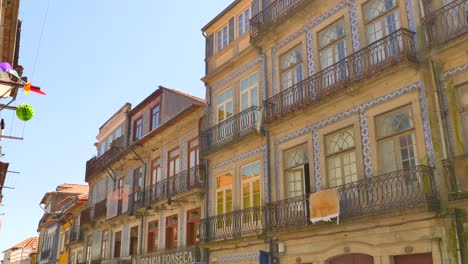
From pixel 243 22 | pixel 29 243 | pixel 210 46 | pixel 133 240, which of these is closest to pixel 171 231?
pixel 133 240

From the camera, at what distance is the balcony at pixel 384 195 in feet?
33.7

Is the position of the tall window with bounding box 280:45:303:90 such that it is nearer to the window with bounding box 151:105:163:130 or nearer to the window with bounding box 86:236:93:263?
the window with bounding box 151:105:163:130

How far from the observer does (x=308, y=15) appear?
1456 centimetres

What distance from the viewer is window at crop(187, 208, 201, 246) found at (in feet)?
61.3

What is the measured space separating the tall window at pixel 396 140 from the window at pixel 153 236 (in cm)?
1215

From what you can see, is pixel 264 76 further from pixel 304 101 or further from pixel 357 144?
pixel 357 144

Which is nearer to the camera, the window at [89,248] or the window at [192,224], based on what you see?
the window at [192,224]

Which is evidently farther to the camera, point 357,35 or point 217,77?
point 217,77

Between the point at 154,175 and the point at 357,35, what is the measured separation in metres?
12.4

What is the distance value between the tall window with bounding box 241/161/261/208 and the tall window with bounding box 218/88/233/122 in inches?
92.5

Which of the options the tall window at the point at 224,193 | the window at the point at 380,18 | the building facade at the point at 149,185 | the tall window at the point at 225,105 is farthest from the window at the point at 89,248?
the window at the point at 380,18

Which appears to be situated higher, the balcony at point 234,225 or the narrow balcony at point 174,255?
the balcony at point 234,225

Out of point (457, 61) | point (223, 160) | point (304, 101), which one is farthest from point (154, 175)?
point (457, 61)

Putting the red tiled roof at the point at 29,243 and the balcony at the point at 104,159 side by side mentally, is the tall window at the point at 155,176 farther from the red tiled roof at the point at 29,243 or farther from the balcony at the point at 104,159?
the red tiled roof at the point at 29,243
